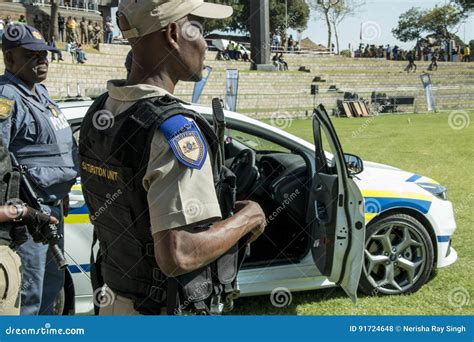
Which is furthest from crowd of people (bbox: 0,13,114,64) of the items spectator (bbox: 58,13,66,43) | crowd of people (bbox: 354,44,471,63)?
crowd of people (bbox: 354,44,471,63)

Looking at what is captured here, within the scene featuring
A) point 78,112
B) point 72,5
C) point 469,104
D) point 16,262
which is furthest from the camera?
point 72,5

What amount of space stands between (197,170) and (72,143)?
1.94 meters

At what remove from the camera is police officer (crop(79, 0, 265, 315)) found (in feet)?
5.23

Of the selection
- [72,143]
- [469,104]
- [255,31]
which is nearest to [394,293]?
[72,143]

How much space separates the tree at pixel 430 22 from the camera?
2766 inches

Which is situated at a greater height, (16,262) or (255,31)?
(255,31)

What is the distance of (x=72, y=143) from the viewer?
3.35 m

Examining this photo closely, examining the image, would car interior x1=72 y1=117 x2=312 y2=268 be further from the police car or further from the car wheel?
the car wheel

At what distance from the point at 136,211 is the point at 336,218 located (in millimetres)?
2224

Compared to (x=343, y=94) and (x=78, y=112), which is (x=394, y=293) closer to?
(x=78, y=112)

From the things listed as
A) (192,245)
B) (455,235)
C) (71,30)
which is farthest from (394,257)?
(71,30)

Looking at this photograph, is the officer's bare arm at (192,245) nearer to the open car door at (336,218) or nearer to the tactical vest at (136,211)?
the tactical vest at (136,211)

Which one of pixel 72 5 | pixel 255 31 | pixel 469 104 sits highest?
pixel 72 5

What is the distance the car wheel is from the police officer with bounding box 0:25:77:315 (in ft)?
7.15
